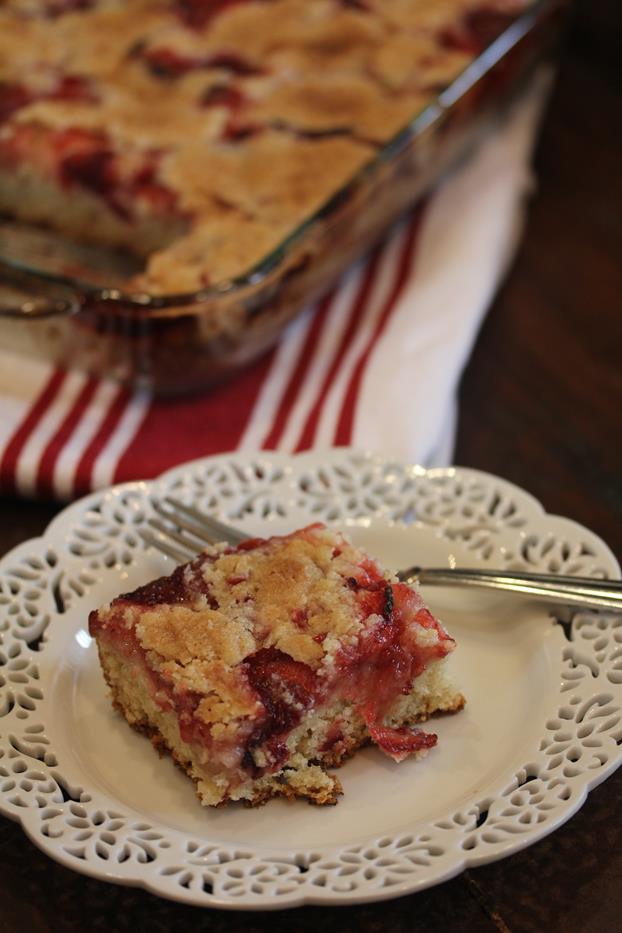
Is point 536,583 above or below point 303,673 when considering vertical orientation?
above

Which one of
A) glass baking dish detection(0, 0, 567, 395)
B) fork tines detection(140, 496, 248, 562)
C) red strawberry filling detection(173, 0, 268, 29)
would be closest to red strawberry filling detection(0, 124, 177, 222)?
glass baking dish detection(0, 0, 567, 395)

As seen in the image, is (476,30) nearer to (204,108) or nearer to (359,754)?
(204,108)

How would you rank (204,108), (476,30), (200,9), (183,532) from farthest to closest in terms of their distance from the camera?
(200,9) < (476,30) < (204,108) < (183,532)

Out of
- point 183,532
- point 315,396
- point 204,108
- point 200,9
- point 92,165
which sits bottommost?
point 183,532

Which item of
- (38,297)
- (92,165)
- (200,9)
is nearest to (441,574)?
(38,297)

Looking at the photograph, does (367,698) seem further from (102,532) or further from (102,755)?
(102,532)

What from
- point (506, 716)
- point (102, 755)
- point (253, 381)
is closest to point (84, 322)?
point (253, 381)

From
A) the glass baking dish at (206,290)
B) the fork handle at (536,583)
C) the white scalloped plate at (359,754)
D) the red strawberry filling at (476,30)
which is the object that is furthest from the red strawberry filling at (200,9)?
the fork handle at (536,583)

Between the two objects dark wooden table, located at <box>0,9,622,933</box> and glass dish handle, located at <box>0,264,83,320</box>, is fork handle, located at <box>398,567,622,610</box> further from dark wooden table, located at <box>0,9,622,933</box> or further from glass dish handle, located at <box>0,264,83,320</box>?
glass dish handle, located at <box>0,264,83,320</box>
